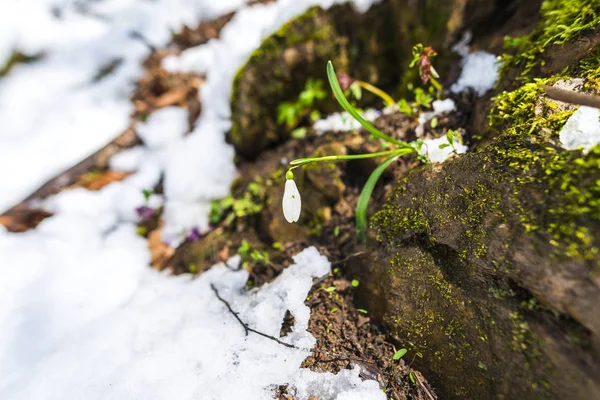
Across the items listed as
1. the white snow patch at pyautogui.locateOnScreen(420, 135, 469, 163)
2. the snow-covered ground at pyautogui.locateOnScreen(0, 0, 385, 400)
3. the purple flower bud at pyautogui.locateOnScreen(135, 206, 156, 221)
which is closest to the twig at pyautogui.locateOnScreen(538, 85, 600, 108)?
the white snow patch at pyautogui.locateOnScreen(420, 135, 469, 163)

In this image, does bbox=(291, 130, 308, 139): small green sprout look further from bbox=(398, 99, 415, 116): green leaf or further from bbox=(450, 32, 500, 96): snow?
bbox=(450, 32, 500, 96): snow

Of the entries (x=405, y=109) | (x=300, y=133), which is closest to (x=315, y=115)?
(x=300, y=133)

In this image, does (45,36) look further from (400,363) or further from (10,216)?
(400,363)

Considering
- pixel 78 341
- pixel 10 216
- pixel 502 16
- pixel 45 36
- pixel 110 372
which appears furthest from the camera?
pixel 45 36

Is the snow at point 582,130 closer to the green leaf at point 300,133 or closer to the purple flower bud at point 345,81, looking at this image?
the purple flower bud at point 345,81

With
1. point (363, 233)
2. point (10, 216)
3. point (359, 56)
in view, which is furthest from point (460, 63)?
point (10, 216)

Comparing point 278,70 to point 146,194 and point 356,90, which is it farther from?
point 146,194
